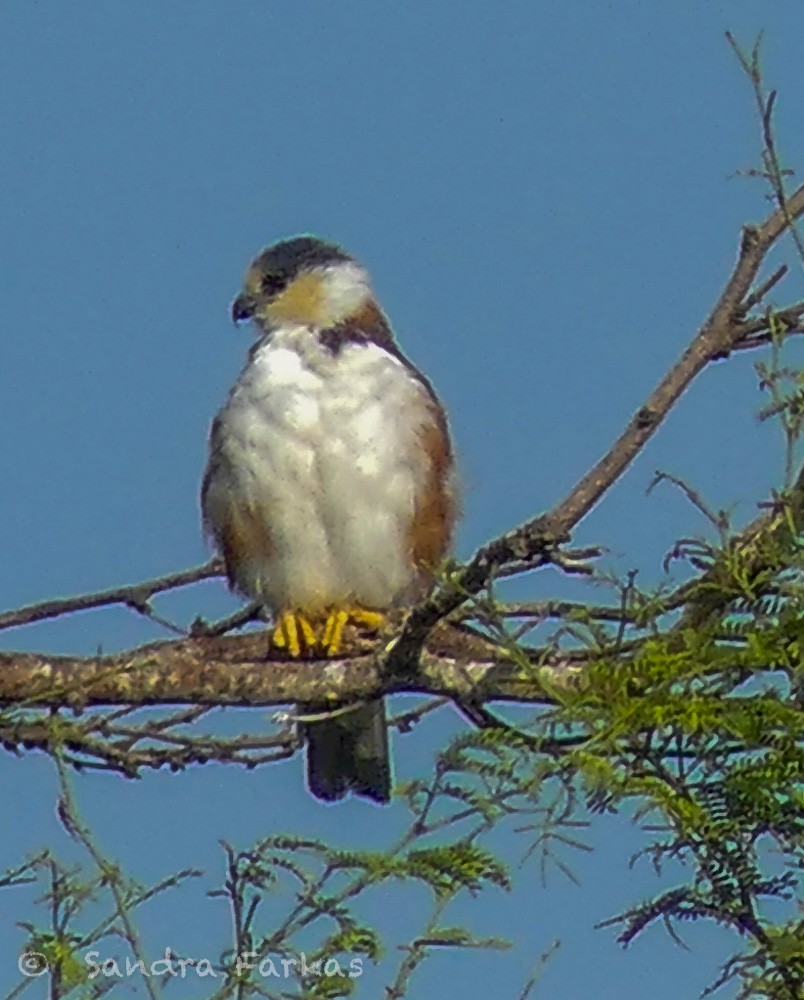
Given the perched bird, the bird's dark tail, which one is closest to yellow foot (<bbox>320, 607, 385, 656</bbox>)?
the perched bird

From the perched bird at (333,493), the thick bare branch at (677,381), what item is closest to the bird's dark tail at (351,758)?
the perched bird at (333,493)

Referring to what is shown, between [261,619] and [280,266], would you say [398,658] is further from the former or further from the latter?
[280,266]

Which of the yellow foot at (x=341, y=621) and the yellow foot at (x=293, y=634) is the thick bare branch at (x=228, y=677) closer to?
the yellow foot at (x=293, y=634)

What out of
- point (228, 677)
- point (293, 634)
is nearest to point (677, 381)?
point (228, 677)

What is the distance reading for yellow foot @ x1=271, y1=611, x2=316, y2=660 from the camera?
5.20 metres

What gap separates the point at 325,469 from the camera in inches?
222

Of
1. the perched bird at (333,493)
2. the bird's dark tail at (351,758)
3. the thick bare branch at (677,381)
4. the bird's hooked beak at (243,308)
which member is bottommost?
the thick bare branch at (677,381)

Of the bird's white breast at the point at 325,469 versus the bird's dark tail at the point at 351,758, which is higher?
the bird's white breast at the point at 325,469

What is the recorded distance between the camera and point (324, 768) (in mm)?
5957

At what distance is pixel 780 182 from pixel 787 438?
0.47m

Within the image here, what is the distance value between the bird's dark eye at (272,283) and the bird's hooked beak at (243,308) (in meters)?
0.05

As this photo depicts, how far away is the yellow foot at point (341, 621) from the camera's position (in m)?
5.47

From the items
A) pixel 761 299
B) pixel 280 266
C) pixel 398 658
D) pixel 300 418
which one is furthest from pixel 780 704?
pixel 280 266

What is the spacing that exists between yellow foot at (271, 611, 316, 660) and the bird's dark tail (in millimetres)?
426
